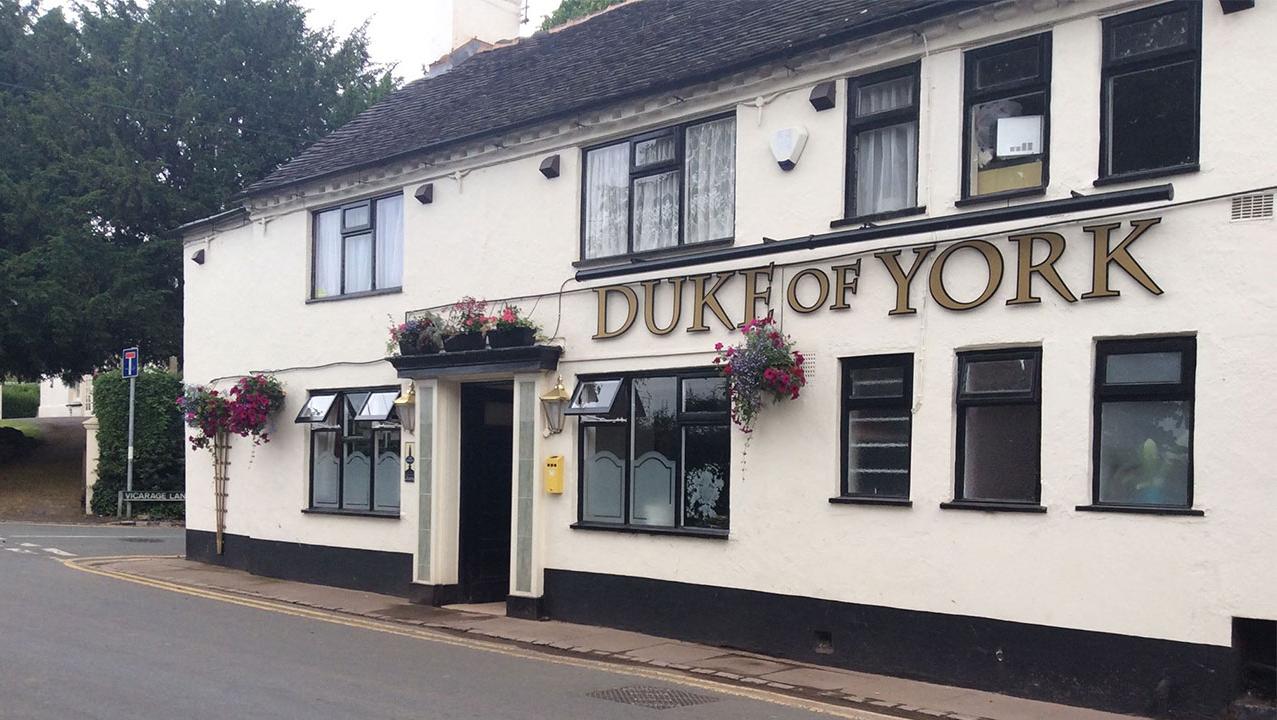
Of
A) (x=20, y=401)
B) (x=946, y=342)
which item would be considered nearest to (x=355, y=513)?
(x=946, y=342)

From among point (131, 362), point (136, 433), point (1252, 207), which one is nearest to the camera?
point (1252, 207)

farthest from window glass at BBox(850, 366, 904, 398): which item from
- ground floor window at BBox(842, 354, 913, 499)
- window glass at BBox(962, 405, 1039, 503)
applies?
window glass at BBox(962, 405, 1039, 503)

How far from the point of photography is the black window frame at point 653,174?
520 inches

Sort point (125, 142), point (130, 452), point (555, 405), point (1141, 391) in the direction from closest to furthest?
point (1141, 391), point (555, 405), point (130, 452), point (125, 142)

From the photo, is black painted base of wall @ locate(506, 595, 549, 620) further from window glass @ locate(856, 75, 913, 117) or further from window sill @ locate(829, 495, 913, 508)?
window glass @ locate(856, 75, 913, 117)

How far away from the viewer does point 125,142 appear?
31969 millimetres

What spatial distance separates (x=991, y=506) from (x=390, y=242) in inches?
386

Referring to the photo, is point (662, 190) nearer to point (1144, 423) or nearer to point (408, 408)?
point (408, 408)

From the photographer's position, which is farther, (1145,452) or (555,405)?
(555,405)

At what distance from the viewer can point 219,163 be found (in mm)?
32719

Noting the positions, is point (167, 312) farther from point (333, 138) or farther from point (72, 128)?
point (333, 138)

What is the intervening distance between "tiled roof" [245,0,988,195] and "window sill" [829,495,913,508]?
434cm

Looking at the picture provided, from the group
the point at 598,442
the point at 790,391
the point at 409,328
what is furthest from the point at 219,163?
the point at 790,391

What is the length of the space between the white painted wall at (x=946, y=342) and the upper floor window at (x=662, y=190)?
0.21 m
